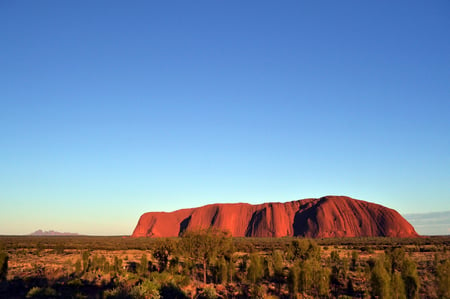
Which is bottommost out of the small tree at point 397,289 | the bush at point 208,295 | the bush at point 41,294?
the bush at point 208,295

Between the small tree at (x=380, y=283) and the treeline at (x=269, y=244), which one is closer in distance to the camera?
the small tree at (x=380, y=283)

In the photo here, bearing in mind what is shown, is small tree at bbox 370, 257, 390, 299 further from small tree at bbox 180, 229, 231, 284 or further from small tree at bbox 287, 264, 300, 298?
small tree at bbox 180, 229, 231, 284

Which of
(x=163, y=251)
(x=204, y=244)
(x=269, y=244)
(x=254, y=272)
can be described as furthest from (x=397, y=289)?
(x=269, y=244)

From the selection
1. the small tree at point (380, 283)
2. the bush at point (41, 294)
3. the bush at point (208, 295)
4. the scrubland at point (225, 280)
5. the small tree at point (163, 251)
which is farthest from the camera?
the small tree at point (163, 251)

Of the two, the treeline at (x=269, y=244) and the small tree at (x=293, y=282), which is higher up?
the small tree at (x=293, y=282)

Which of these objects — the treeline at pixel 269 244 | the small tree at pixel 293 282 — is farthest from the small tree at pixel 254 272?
the treeline at pixel 269 244

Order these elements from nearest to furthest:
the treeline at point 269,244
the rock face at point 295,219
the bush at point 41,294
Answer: the bush at point 41,294
the treeline at point 269,244
the rock face at point 295,219

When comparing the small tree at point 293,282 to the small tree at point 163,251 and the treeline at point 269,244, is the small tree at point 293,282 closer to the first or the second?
the small tree at point 163,251

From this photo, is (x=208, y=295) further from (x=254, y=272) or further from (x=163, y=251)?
(x=163, y=251)

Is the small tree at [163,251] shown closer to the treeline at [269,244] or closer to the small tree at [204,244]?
the small tree at [204,244]
